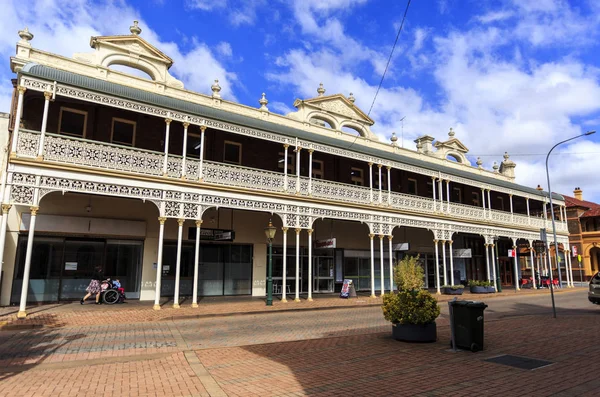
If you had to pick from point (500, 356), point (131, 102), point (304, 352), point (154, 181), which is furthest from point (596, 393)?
point (131, 102)

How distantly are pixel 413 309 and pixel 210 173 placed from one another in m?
10.3

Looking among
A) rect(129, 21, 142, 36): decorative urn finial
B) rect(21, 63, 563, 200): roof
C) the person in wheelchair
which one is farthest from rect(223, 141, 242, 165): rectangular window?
the person in wheelchair

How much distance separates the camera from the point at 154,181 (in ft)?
49.3

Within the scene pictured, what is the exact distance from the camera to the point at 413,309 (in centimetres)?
900

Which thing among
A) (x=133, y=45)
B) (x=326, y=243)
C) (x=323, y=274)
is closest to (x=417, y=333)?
(x=326, y=243)

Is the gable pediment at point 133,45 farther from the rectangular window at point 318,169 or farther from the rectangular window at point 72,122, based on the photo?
the rectangular window at point 318,169

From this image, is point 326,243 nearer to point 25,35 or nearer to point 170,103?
point 170,103

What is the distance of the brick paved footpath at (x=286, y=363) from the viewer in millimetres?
5742

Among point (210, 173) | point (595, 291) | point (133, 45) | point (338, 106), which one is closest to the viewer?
point (595, 291)

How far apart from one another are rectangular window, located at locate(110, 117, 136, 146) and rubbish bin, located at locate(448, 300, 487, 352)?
568 inches

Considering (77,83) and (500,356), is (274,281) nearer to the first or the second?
(77,83)

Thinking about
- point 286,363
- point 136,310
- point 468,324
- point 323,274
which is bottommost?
point 286,363

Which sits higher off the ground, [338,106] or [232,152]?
[338,106]

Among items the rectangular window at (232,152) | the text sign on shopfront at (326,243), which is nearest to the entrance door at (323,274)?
the text sign on shopfront at (326,243)
